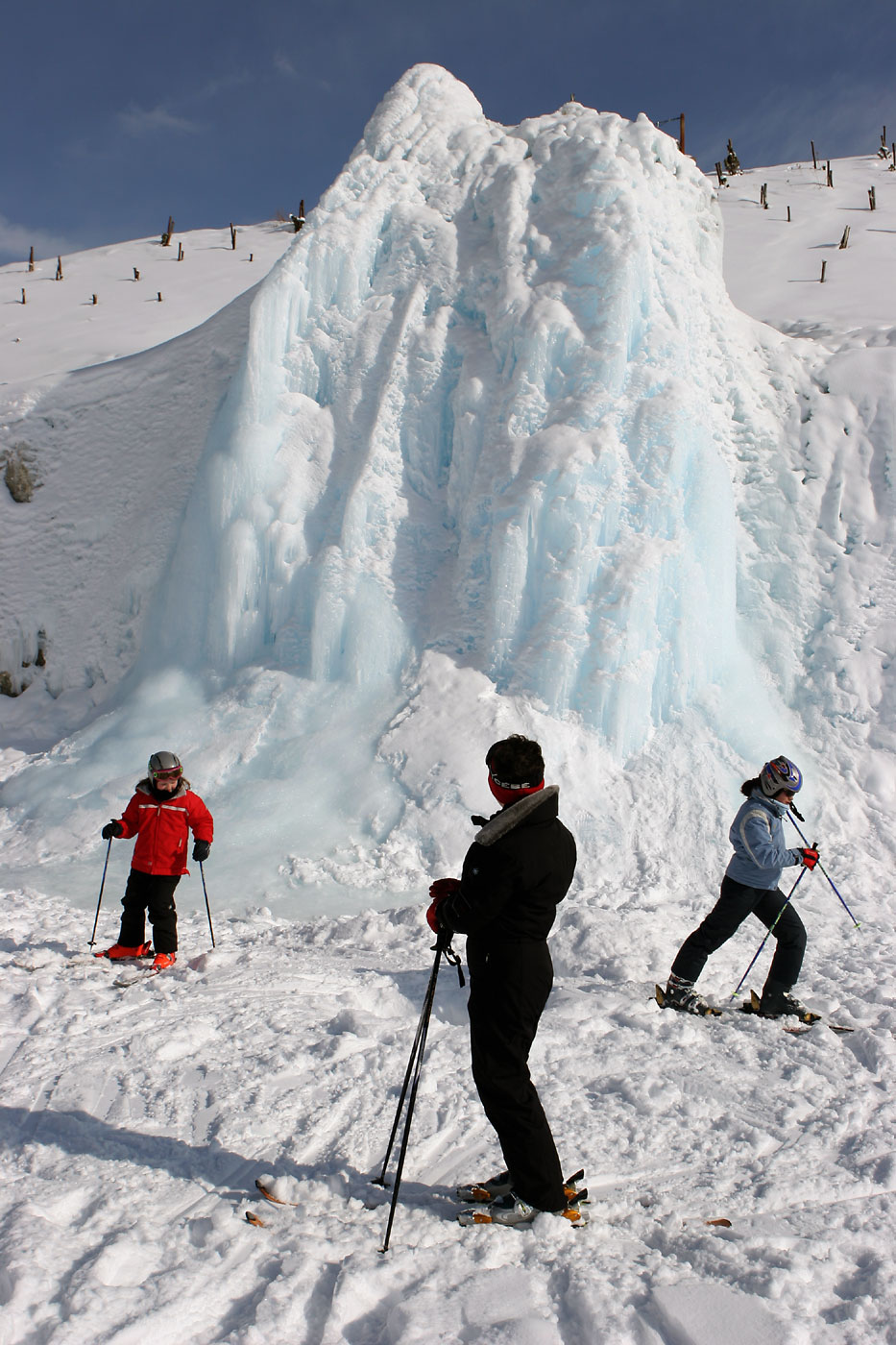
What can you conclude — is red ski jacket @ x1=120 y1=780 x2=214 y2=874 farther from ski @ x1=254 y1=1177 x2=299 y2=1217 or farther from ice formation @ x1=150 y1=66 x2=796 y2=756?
ice formation @ x1=150 y1=66 x2=796 y2=756

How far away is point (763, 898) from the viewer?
4152 millimetres

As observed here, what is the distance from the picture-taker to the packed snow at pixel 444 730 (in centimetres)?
242

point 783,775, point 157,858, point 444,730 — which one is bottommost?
point 157,858

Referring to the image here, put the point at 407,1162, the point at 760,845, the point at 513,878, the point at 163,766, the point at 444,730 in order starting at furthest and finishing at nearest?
the point at 444,730 → the point at 163,766 → the point at 760,845 → the point at 407,1162 → the point at 513,878

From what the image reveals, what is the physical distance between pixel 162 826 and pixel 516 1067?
293cm

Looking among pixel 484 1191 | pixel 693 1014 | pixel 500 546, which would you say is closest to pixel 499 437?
pixel 500 546

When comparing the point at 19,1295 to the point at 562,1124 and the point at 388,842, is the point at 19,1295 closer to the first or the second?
the point at 562,1124

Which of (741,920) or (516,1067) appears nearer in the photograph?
(516,1067)

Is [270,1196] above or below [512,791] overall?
below

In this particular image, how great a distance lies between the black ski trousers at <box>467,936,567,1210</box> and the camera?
252cm

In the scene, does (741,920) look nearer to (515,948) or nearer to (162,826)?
(515,948)

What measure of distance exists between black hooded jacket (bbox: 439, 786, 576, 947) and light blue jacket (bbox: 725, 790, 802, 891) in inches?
72.9

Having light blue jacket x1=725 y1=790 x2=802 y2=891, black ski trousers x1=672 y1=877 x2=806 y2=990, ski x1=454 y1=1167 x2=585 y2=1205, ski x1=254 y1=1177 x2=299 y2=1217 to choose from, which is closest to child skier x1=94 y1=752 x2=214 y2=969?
ski x1=254 y1=1177 x2=299 y2=1217

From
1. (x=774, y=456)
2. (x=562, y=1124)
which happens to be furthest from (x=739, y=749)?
(x=562, y=1124)
